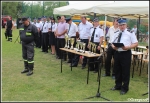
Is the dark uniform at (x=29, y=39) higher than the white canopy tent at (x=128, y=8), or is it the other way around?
the white canopy tent at (x=128, y=8)

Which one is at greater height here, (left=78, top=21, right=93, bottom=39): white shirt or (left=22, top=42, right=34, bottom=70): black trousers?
(left=78, top=21, right=93, bottom=39): white shirt

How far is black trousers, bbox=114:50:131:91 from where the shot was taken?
5.08m

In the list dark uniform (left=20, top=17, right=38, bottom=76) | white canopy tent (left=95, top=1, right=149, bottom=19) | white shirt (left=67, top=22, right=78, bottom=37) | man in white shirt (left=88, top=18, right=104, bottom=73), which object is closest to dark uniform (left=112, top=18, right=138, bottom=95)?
white canopy tent (left=95, top=1, right=149, bottom=19)

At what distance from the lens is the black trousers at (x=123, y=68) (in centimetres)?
508

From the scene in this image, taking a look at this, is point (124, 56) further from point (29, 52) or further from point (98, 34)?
point (29, 52)

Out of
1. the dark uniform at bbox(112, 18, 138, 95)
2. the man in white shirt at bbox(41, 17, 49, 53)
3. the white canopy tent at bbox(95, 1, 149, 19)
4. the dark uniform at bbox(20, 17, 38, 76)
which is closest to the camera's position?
the dark uniform at bbox(112, 18, 138, 95)

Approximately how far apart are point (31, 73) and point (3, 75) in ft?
2.73

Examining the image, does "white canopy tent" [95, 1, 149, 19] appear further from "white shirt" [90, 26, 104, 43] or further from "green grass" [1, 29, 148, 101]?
"green grass" [1, 29, 148, 101]

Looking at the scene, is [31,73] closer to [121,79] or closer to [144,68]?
[121,79]

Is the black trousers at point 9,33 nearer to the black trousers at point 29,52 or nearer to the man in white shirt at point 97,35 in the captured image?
the black trousers at point 29,52

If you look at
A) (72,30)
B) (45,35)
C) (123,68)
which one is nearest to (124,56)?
(123,68)

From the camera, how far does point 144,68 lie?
327 inches

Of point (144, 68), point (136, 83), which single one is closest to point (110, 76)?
point (136, 83)

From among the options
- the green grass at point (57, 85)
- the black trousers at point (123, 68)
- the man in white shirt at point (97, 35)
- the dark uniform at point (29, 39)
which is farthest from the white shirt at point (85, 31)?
the black trousers at point (123, 68)
